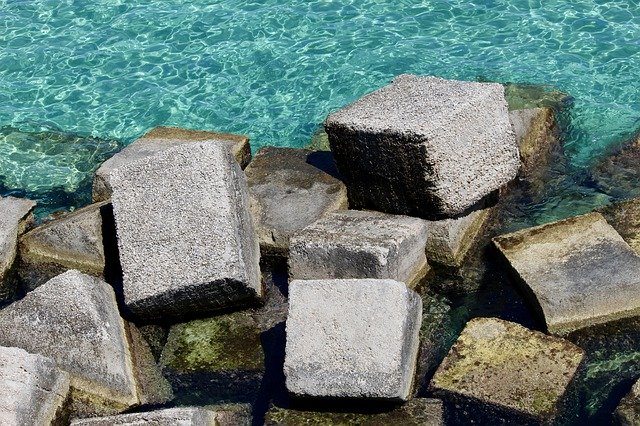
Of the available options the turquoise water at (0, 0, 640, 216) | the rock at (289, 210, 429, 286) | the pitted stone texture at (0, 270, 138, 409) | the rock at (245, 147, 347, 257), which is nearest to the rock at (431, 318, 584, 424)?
the rock at (289, 210, 429, 286)

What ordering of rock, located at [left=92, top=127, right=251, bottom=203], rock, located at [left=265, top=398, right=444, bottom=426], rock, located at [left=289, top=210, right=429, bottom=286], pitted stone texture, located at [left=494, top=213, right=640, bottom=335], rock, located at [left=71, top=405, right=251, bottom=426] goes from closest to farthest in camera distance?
1. rock, located at [left=71, top=405, right=251, bottom=426]
2. rock, located at [left=265, top=398, right=444, bottom=426]
3. pitted stone texture, located at [left=494, top=213, right=640, bottom=335]
4. rock, located at [left=289, top=210, right=429, bottom=286]
5. rock, located at [left=92, top=127, right=251, bottom=203]

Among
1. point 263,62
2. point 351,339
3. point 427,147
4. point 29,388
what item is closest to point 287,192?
point 427,147

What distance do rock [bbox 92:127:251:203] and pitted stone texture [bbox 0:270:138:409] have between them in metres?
1.43

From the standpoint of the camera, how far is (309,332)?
4.74 metres

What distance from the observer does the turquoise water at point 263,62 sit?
797 cm

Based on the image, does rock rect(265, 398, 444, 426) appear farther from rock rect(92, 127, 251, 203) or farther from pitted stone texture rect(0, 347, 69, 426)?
rock rect(92, 127, 251, 203)

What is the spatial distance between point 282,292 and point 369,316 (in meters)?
1.05

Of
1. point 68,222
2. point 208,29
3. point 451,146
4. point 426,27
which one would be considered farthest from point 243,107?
point 451,146

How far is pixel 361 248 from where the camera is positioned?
5.32 m

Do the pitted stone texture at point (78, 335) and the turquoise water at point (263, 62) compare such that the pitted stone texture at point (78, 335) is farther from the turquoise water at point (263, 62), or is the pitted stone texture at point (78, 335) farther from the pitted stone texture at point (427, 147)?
the turquoise water at point (263, 62)

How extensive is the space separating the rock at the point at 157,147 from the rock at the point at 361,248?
1.34 meters

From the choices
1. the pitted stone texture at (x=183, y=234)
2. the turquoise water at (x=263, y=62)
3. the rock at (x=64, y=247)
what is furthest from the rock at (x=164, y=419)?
the turquoise water at (x=263, y=62)

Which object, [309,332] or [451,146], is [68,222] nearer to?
[309,332]

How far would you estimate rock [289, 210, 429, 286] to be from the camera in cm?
531
